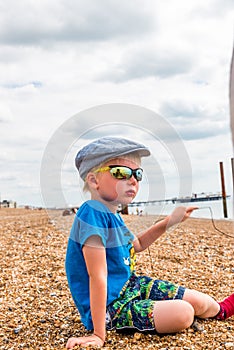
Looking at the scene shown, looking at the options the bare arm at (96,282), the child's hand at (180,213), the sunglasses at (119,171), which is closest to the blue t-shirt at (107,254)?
the bare arm at (96,282)

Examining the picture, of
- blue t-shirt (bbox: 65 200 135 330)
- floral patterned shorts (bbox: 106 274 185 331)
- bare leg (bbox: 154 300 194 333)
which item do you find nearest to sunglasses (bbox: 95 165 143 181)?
blue t-shirt (bbox: 65 200 135 330)

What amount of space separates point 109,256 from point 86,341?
55cm

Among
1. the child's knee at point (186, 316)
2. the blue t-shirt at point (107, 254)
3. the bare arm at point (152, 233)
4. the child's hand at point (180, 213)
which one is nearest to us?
the blue t-shirt at point (107, 254)

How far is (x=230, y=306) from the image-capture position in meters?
3.70

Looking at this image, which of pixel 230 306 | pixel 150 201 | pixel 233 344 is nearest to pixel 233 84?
pixel 150 201

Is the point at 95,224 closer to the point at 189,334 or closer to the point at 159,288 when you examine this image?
the point at 159,288

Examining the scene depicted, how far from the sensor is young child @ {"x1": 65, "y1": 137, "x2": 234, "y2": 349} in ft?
9.82

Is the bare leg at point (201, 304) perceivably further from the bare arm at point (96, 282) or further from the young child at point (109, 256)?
the bare arm at point (96, 282)

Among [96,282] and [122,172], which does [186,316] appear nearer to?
[96,282]

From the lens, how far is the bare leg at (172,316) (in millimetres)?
3193

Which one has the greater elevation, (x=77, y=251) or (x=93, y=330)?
(x=77, y=251)

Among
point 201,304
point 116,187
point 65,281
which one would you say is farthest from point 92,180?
Answer: point 65,281

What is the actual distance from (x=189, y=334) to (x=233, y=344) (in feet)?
0.96

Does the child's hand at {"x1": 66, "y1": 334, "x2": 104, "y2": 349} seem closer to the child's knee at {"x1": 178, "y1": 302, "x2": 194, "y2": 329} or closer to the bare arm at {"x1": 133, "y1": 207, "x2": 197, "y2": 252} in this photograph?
the child's knee at {"x1": 178, "y1": 302, "x2": 194, "y2": 329}
